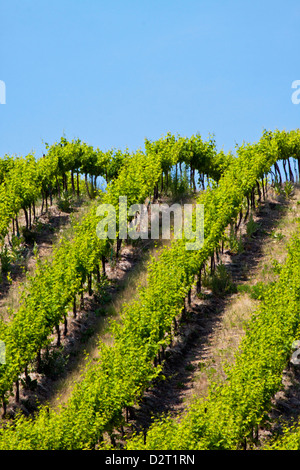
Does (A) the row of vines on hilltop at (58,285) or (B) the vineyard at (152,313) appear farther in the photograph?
(A) the row of vines on hilltop at (58,285)

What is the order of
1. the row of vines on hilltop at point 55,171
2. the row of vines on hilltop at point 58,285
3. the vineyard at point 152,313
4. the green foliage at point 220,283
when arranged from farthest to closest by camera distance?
the row of vines on hilltop at point 55,171, the green foliage at point 220,283, the row of vines on hilltop at point 58,285, the vineyard at point 152,313

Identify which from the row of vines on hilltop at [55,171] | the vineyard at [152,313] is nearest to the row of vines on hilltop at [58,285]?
the vineyard at [152,313]

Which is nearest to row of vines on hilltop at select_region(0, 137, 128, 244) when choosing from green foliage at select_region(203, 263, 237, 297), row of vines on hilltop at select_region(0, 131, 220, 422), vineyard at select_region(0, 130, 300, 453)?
vineyard at select_region(0, 130, 300, 453)

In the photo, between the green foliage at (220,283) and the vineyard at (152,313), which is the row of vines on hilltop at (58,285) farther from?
the green foliage at (220,283)

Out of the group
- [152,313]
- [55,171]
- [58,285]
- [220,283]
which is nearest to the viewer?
[152,313]

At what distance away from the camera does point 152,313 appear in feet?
107

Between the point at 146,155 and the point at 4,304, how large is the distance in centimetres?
2137

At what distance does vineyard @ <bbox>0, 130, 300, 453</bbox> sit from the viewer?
26656mm

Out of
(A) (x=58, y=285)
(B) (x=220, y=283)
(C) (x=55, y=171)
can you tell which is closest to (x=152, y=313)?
(A) (x=58, y=285)

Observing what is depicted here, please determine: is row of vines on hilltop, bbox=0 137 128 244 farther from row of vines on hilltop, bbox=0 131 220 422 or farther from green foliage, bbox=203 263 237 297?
green foliage, bbox=203 263 237 297

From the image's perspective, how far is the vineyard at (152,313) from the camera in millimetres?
26656

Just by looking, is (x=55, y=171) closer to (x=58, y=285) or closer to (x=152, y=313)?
(x=58, y=285)

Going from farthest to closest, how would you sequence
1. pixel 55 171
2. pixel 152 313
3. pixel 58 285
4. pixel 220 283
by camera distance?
pixel 55 171 → pixel 220 283 → pixel 58 285 → pixel 152 313
